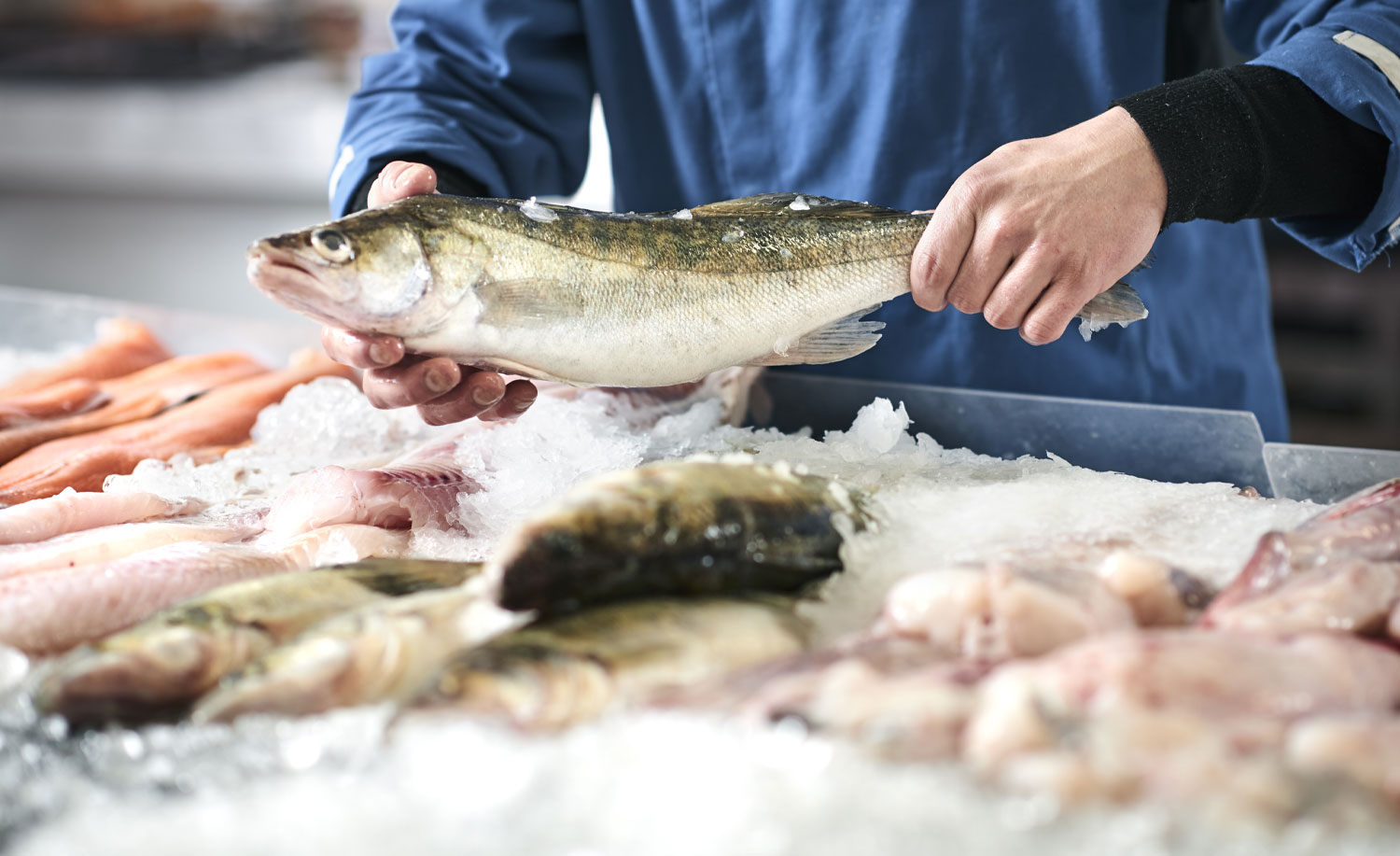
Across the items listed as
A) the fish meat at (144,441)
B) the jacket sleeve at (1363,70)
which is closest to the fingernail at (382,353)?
the fish meat at (144,441)

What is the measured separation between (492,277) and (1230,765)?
100 centimetres

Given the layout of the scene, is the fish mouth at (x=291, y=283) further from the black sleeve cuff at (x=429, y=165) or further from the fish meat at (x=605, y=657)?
the black sleeve cuff at (x=429, y=165)

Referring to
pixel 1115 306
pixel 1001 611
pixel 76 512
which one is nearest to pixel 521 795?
pixel 1001 611

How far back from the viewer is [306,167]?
17.6ft

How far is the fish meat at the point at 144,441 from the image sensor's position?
164cm

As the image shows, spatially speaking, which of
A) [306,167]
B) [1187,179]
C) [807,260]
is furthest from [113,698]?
[306,167]

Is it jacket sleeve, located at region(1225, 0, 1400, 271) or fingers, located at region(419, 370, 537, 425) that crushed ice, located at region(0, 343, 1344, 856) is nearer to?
fingers, located at region(419, 370, 537, 425)

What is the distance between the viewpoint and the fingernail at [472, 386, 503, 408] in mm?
1495

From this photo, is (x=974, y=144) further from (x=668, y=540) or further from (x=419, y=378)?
(x=668, y=540)

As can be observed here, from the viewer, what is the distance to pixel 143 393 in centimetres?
205

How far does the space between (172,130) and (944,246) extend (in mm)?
5296

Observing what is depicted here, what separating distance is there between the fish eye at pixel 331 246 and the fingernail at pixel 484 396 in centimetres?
29

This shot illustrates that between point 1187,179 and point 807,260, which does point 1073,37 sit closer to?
point 1187,179

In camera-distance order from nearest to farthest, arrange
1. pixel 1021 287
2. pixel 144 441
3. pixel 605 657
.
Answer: pixel 605 657, pixel 1021 287, pixel 144 441
